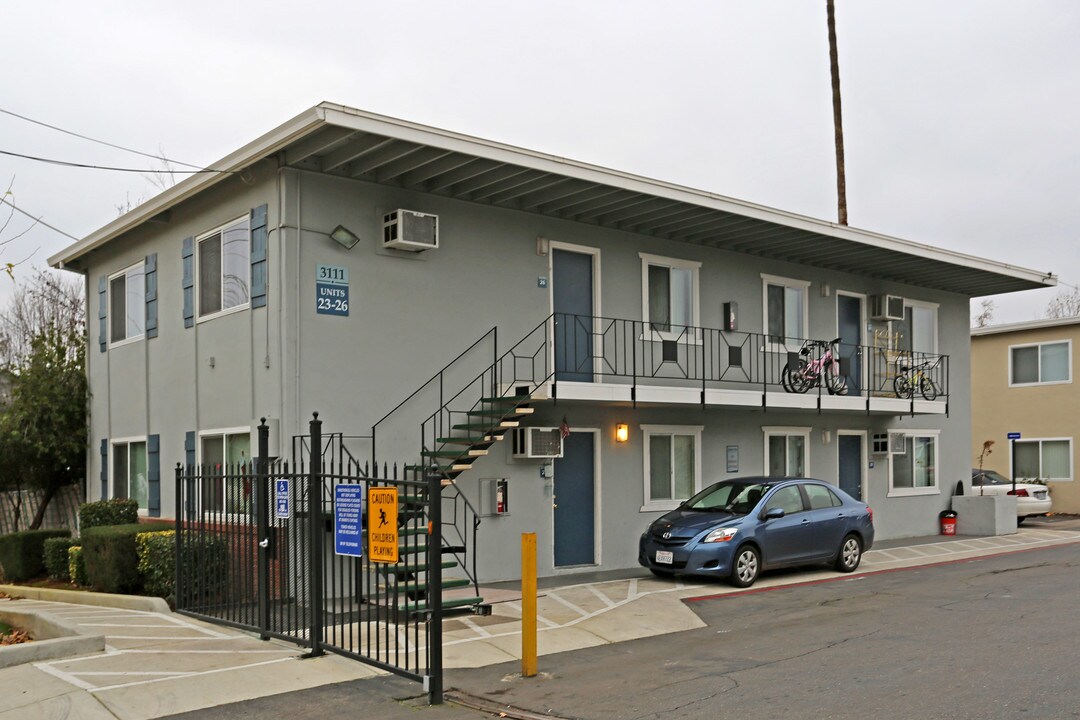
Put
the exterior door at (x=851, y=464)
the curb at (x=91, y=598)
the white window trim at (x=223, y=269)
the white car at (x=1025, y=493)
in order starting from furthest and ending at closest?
the white car at (x=1025, y=493), the exterior door at (x=851, y=464), the white window trim at (x=223, y=269), the curb at (x=91, y=598)

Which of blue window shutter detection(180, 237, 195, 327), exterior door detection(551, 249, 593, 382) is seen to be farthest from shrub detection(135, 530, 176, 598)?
exterior door detection(551, 249, 593, 382)

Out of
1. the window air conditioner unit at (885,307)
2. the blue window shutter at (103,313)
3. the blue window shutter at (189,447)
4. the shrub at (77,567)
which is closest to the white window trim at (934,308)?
the window air conditioner unit at (885,307)

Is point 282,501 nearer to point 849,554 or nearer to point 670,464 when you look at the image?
point 670,464

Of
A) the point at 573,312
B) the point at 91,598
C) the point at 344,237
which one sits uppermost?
the point at 344,237

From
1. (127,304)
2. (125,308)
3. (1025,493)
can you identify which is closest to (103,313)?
(125,308)

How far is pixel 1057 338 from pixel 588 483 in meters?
18.4

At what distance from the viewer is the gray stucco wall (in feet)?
41.5

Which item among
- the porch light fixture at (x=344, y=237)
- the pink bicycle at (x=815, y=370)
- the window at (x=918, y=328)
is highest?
the porch light fixture at (x=344, y=237)

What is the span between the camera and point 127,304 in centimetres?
1730

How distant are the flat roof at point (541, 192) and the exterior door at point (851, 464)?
3393 millimetres

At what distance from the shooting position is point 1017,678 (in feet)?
24.9

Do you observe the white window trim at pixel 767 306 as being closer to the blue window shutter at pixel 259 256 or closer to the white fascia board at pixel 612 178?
the white fascia board at pixel 612 178

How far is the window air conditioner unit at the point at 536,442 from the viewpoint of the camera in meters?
14.2

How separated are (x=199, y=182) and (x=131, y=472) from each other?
Result: 18.4 feet
